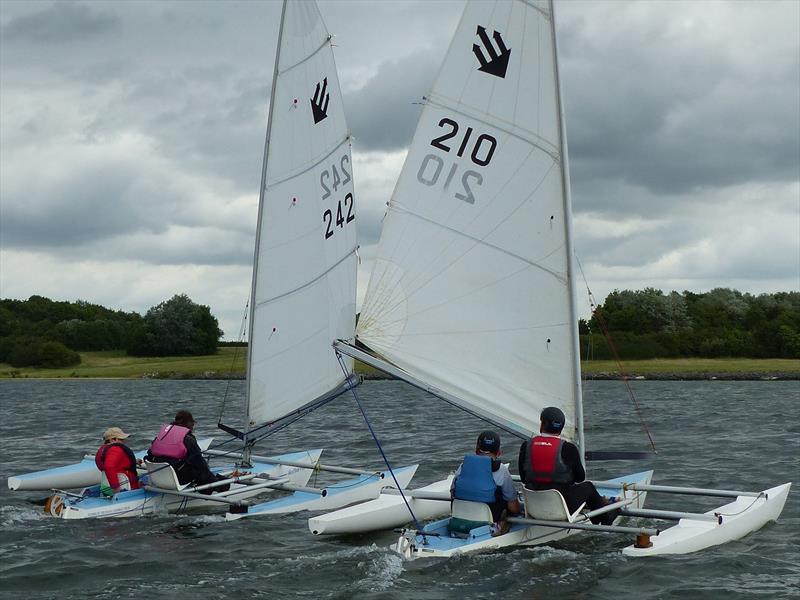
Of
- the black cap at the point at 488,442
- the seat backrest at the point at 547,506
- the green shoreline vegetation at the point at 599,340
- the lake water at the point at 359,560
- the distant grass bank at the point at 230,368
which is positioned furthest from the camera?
the green shoreline vegetation at the point at 599,340

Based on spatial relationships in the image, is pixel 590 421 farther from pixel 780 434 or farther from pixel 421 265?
pixel 421 265

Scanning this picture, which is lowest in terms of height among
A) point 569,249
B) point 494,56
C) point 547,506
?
point 547,506

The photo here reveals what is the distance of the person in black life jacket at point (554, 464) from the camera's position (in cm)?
1073

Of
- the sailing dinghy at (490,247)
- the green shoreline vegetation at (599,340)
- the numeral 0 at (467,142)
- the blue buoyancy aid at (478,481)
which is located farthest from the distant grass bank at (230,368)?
the blue buoyancy aid at (478,481)

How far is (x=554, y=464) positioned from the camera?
35.2 feet

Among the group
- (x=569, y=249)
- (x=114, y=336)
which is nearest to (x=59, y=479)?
(x=569, y=249)

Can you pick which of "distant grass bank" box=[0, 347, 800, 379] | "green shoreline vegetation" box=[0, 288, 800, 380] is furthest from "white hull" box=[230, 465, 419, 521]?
"green shoreline vegetation" box=[0, 288, 800, 380]

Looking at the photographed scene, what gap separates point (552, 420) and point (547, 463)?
49 centimetres

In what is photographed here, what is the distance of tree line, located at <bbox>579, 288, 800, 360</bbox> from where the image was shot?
8119 cm

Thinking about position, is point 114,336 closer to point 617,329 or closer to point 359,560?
point 617,329

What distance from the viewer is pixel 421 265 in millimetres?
12555

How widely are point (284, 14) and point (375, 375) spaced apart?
68484 millimetres

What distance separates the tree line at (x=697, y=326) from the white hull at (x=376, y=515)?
204 ft

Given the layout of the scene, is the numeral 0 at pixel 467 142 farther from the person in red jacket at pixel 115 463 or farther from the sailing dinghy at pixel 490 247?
the person in red jacket at pixel 115 463
